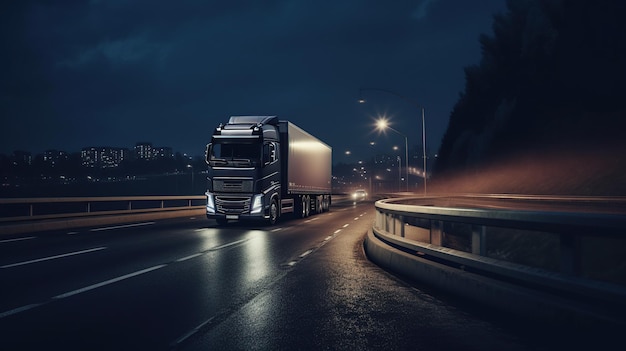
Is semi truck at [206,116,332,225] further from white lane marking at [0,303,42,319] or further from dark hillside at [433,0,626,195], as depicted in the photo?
dark hillside at [433,0,626,195]

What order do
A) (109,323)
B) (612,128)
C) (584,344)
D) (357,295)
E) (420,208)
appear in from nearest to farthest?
(584,344) < (109,323) < (357,295) < (420,208) < (612,128)

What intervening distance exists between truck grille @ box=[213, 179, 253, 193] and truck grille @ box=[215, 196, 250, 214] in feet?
0.94

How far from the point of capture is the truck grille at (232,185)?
20.1 metres

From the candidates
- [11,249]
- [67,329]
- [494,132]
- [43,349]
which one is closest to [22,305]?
[67,329]

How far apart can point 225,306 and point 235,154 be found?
14421 mm

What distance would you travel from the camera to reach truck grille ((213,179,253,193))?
66.0 ft

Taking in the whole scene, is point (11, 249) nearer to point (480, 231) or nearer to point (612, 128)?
point (480, 231)

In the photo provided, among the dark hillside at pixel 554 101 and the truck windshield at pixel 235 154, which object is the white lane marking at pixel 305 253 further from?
the dark hillside at pixel 554 101

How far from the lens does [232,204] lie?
799 inches

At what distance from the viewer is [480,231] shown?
675 centimetres

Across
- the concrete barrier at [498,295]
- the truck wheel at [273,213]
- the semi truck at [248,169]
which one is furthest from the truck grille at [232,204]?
the concrete barrier at [498,295]

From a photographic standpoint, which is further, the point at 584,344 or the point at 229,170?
the point at 229,170

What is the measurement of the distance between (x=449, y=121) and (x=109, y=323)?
79329 mm

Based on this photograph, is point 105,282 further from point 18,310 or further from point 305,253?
point 305,253
